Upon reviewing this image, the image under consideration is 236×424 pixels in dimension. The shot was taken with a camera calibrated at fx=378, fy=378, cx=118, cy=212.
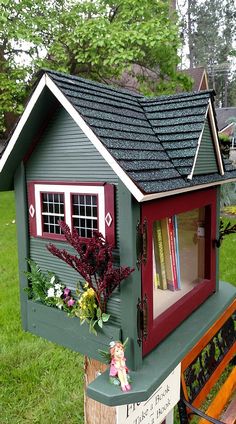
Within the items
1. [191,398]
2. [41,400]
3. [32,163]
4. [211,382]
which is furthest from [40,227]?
[41,400]

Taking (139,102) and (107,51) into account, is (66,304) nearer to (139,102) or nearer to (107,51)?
(139,102)

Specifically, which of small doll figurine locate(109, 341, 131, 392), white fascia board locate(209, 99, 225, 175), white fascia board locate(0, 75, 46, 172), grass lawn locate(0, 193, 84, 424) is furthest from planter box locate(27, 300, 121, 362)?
grass lawn locate(0, 193, 84, 424)

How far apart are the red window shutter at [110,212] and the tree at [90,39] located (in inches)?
219

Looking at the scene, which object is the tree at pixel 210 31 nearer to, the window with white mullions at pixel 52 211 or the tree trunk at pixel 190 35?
the tree trunk at pixel 190 35

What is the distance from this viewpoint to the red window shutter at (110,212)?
1.43 metres

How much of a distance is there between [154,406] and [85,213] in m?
0.85

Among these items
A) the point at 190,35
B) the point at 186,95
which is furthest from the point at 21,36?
Answer: the point at 190,35

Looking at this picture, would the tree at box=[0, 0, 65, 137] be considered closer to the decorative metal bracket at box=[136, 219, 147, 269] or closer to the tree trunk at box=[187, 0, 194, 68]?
the decorative metal bracket at box=[136, 219, 147, 269]

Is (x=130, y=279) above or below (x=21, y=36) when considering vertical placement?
below

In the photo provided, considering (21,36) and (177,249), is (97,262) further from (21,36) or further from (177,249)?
(21,36)

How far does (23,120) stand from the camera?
149 centimetres

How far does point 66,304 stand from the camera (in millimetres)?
1613

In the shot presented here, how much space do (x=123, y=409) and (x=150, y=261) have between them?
1.84 ft

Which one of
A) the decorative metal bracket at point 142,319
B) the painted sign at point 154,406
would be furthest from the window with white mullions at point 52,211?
the painted sign at point 154,406
